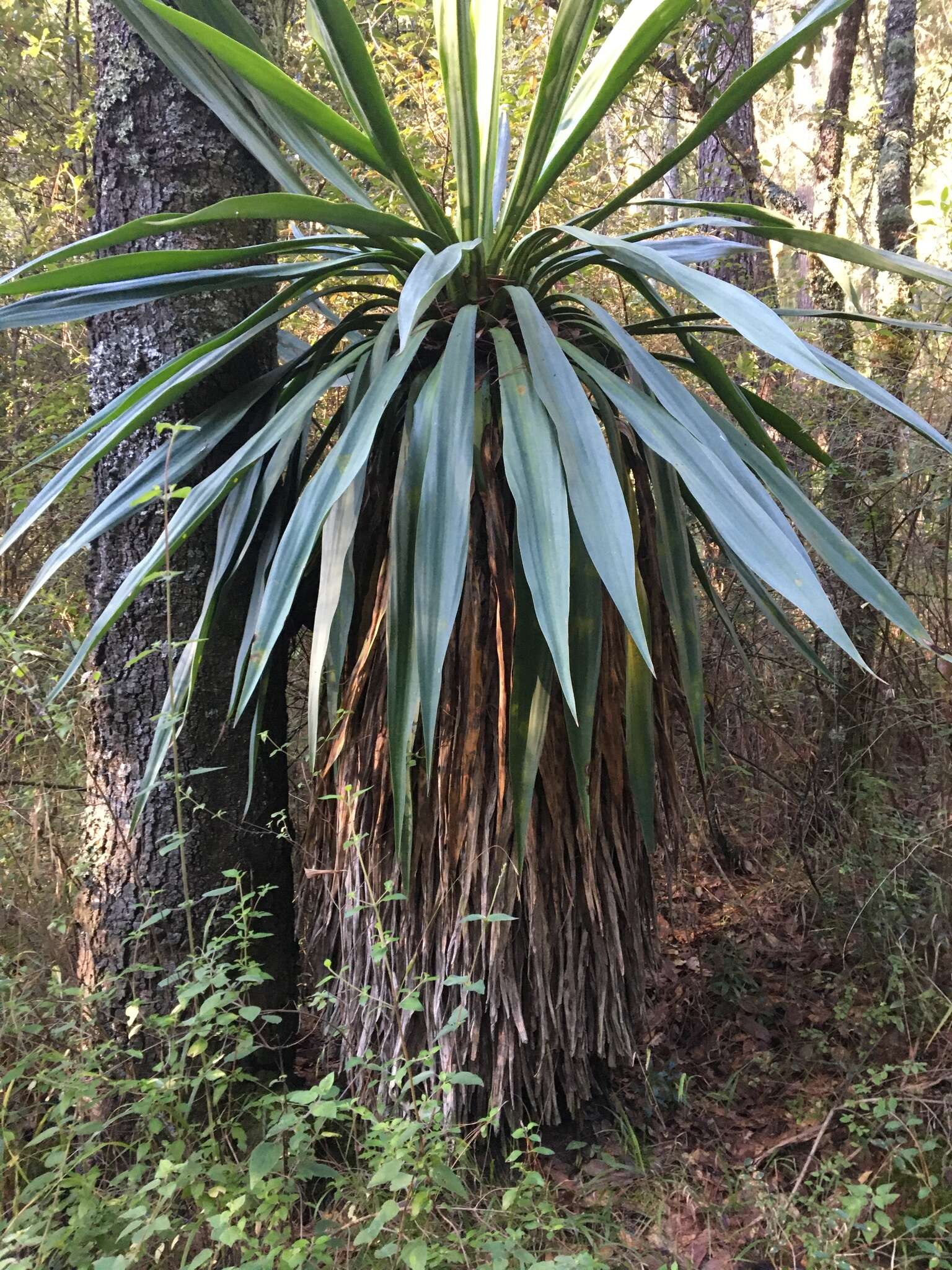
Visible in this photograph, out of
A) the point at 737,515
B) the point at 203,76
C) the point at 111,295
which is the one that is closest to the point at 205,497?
the point at 111,295

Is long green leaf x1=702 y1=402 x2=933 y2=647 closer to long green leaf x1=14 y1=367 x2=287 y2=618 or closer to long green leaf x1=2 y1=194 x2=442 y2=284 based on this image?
long green leaf x1=2 y1=194 x2=442 y2=284

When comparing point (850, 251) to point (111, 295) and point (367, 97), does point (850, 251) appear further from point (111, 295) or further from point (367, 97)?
point (111, 295)

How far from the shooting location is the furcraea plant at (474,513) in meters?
1.25

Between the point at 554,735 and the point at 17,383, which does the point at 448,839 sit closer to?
the point at 554,735

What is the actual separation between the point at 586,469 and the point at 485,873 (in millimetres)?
693

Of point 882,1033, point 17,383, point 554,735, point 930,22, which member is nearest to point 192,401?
point 554,735

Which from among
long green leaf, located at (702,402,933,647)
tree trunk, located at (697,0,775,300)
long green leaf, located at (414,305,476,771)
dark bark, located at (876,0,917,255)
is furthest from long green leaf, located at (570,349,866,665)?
dark bark, located at (876,0,917,255)

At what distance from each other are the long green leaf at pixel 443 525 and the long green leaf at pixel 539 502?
0.22ft

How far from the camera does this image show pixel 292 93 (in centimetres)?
127

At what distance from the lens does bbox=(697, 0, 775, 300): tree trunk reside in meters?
2.82

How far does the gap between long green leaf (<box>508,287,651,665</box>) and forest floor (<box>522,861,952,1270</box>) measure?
1.06 metres

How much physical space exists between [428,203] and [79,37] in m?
2.29

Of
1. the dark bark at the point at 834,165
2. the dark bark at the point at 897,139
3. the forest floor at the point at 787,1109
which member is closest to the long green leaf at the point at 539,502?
the forest floor at the point at 787,1109

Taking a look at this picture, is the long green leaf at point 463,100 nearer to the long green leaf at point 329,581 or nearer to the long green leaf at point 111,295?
the long green leaf at point 111,295
